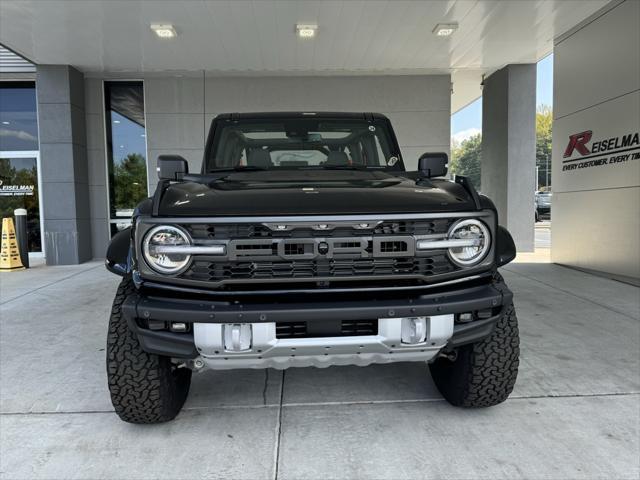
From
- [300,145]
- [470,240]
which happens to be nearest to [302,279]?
[470,240]

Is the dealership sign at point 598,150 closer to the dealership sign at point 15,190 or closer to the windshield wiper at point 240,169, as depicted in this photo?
the windshield wiper at point 240,169

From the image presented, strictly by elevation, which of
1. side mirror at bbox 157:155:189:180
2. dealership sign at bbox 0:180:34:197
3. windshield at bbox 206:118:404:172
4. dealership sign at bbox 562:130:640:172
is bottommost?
side mirror at bbox 157:155:189:180

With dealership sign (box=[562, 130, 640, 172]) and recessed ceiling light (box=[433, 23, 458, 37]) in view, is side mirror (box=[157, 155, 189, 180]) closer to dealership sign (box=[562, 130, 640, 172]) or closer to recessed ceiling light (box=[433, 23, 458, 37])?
recessed ceiling light (box=[433, 23, 458, 37])

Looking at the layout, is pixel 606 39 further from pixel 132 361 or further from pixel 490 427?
pixel 132 361

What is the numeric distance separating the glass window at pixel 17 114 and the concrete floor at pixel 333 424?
7.94 m

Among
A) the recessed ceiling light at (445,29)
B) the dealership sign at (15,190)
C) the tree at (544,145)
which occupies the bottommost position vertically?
the dealership sign at (15,190)

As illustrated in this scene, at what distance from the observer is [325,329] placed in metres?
2.04

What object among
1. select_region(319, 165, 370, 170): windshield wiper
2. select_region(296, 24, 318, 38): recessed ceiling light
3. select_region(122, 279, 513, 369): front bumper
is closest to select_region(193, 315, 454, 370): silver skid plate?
select_region(122, 279, 513, 369): front bumper

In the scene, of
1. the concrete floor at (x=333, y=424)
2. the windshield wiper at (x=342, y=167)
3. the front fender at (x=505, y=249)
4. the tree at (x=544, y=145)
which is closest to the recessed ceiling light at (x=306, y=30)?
the windshield wiper at (x=342, y=167)

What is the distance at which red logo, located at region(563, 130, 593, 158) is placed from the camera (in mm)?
7629

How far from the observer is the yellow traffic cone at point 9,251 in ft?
29.2

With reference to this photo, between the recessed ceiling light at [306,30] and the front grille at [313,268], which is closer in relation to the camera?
the front grille at [313,268]

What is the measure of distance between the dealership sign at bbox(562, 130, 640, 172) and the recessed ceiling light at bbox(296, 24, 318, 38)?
4582 mm

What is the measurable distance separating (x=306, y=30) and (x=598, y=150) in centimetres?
483
